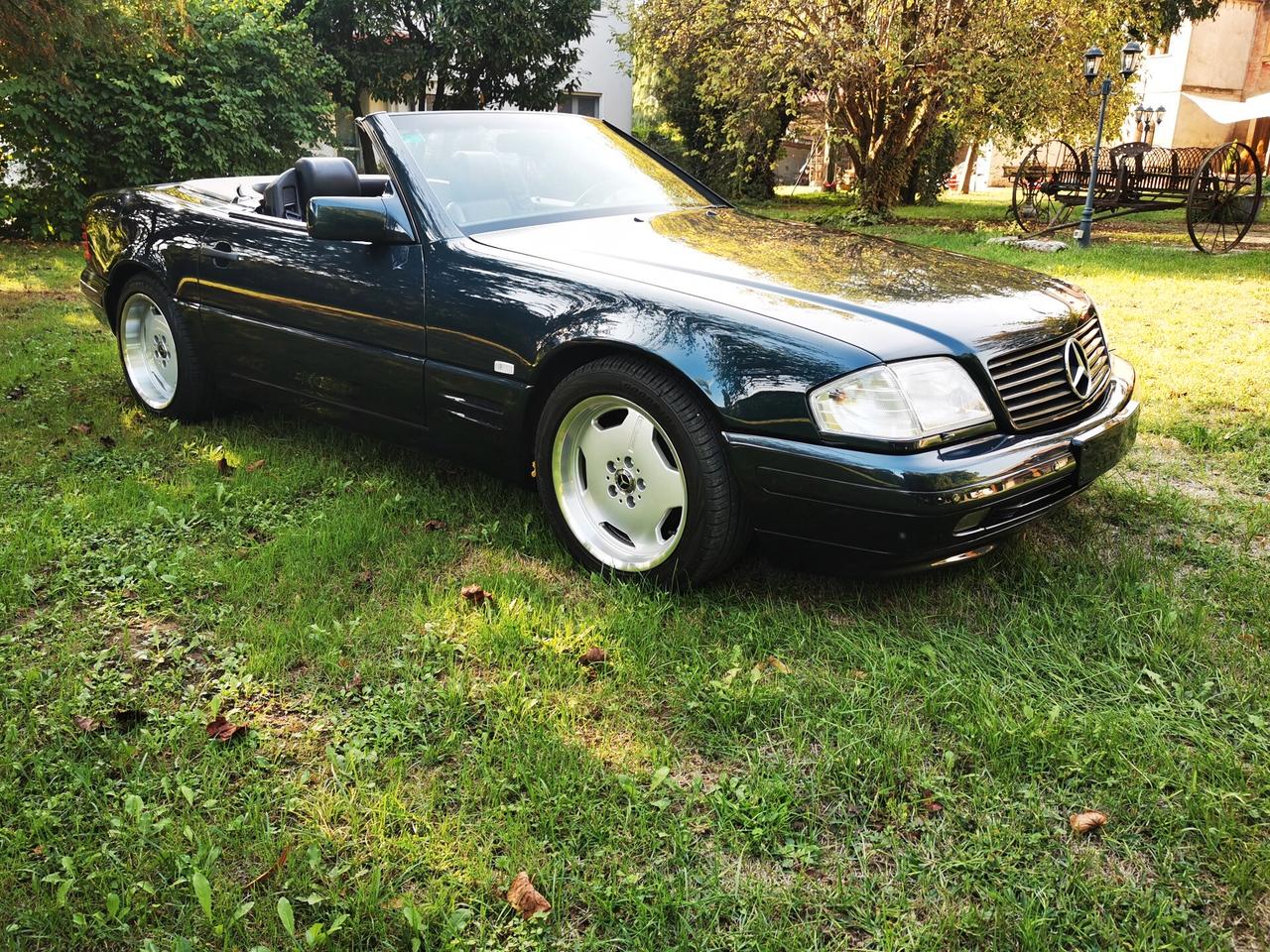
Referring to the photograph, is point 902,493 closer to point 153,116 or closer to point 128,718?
point 128,718

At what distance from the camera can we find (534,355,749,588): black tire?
2.72 m

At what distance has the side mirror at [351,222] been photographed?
3301mm

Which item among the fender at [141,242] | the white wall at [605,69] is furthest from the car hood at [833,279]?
the white wall at [605,69]

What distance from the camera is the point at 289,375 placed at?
387 centimetres

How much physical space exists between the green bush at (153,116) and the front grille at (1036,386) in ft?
32.4

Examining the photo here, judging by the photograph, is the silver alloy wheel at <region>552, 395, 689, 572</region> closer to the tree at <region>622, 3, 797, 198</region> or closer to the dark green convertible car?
the dark green convertible car

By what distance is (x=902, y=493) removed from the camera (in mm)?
2477

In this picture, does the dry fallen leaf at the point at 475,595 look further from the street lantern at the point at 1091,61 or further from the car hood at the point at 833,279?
the street lantern at the point at 1091,61

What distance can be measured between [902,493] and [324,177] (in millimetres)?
2702

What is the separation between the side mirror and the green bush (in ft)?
27.0

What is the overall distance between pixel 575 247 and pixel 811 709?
65.0 inches

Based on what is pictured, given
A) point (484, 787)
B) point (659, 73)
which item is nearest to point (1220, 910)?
point (484, 787)

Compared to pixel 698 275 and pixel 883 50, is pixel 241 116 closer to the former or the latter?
pixel 883 50

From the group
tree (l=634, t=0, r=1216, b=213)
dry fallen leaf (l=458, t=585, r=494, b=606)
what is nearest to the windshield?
dry fallen leaf (l=458, t=585, r=494, b=606)
